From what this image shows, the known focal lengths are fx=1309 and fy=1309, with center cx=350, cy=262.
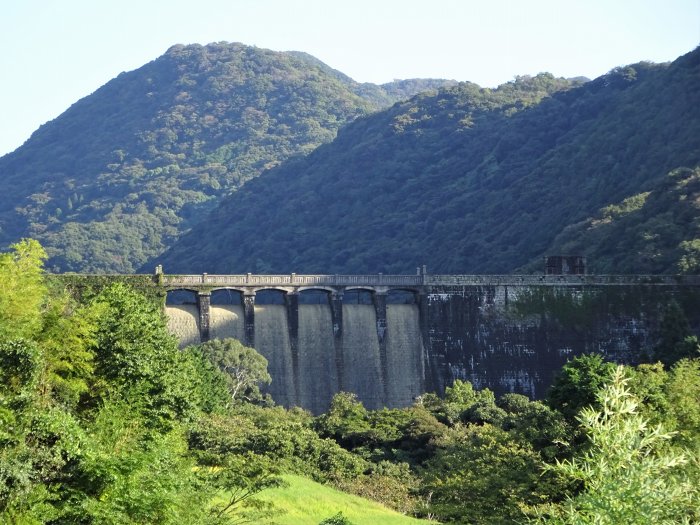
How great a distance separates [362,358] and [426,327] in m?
4.78

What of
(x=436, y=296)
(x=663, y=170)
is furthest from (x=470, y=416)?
(x=663, y=170)

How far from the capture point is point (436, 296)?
8606 centimetres

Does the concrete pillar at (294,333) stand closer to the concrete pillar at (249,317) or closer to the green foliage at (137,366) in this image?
the concrete pillar at (249,317)

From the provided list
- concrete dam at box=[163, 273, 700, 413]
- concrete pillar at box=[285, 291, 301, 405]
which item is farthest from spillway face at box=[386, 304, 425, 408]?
concrete pillar at box=[285, 291, 301, 405]

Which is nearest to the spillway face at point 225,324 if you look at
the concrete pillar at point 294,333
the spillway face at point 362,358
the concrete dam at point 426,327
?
the concrete dam at point 426,327

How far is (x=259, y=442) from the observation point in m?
54.1

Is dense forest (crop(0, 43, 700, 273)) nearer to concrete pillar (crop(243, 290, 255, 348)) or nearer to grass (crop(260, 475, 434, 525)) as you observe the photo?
concrete pillar (crop(243, 290, 255, 348))

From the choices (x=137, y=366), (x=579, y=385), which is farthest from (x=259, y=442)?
(x=579, y=385)

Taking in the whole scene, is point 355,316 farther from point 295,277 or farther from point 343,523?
point 343,523

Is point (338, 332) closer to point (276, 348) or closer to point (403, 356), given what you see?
point (276, 348)

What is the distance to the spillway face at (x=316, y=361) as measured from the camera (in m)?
82.2

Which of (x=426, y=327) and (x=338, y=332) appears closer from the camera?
(x=338, y=332)

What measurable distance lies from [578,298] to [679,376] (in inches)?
1564

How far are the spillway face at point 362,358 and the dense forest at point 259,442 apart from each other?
13.9m
